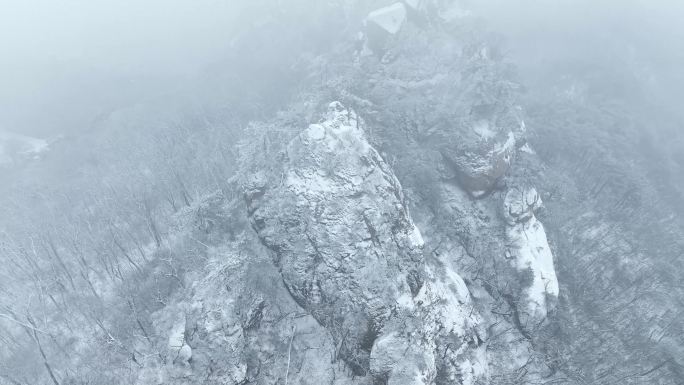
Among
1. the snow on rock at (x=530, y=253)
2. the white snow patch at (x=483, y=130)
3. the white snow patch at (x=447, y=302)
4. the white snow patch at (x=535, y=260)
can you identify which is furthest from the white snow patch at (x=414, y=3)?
the white snow patch at (x=447, y=302)

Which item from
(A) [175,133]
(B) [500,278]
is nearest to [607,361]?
(B) [500,278]

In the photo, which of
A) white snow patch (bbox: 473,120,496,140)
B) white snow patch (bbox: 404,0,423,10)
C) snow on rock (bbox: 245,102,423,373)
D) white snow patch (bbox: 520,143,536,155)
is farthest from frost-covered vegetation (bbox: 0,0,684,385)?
white snow patch (bbox: 520,143,536,155)

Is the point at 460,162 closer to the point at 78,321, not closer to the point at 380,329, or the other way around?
the point at 380,329

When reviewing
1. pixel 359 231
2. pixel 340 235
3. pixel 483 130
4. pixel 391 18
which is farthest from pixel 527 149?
pixel 340 235

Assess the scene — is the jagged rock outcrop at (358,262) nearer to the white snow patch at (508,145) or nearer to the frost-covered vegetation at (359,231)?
the frost-covered vegetation at (359,231)

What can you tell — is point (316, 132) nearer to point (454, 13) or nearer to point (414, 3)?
point (414, 3)

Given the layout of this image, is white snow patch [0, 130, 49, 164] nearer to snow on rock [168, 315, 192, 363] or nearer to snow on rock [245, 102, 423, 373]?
snow on rock [168, 315, 192, 363]
